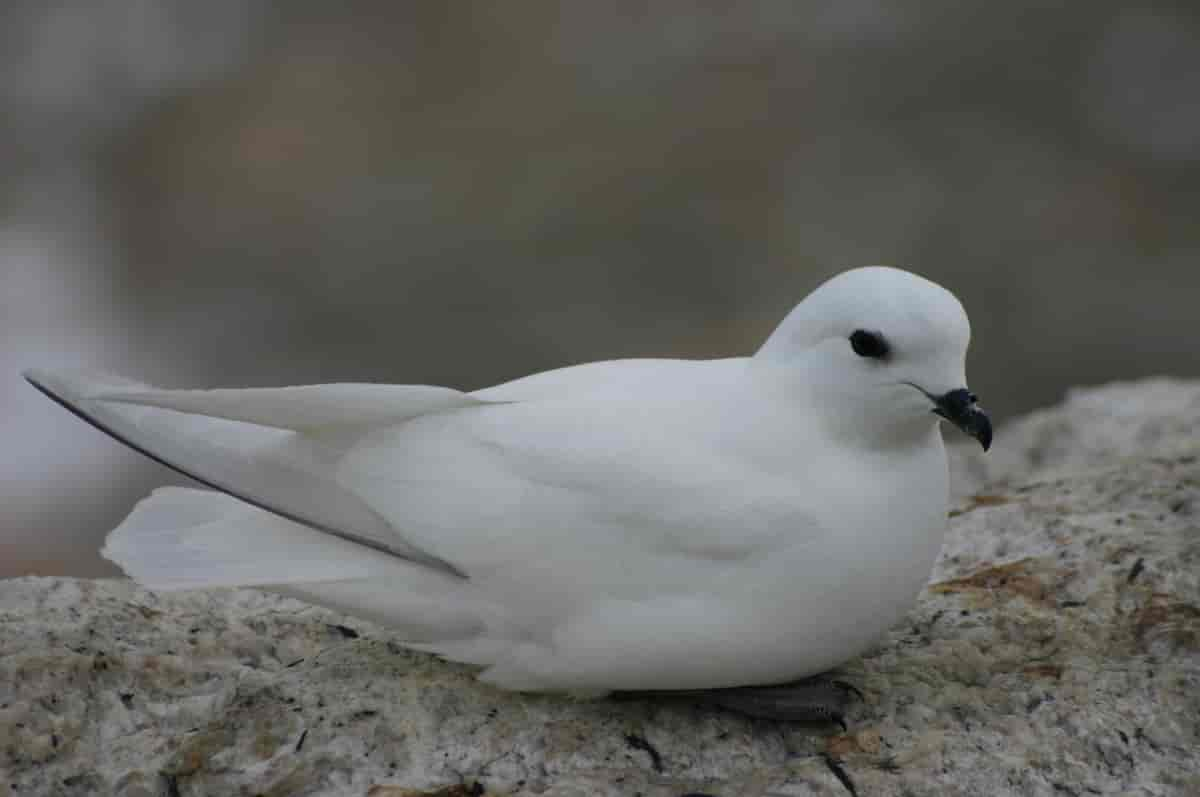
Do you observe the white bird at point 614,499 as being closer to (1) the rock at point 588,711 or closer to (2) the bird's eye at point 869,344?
(2) the bird's eye at point 869,344

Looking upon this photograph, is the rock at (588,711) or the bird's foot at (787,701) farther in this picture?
the bird's foot at (787,701)

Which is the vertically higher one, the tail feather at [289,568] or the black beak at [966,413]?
the black beak at [966,413]

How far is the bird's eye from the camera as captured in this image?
2797 millimetres

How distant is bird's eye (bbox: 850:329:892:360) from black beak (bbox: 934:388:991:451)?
13 centimetres

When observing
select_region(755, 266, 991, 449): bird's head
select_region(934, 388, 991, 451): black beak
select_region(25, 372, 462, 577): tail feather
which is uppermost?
select_region(755, 266, 991, 449): bird's head

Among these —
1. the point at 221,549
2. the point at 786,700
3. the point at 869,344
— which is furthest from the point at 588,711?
the point at 869,344

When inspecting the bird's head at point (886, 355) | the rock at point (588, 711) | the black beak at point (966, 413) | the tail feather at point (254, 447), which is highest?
the bird's head at point (886, 355)

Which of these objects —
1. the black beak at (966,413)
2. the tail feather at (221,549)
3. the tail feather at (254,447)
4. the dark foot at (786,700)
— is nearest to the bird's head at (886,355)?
the black beak at (966,413)

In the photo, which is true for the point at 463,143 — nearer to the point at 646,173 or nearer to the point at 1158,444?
the point at 646,173

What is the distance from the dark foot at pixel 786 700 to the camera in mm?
2885

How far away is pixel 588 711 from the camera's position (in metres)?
2.94

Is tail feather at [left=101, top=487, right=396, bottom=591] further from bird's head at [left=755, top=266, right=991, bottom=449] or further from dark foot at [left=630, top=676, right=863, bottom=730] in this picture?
bird's head at [left=755, top=266, right=991, bottom=449]

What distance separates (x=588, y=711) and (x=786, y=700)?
1.25ft

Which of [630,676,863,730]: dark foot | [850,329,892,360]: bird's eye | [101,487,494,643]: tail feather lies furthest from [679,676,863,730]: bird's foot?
[850,329,892,360]: bird's eye
